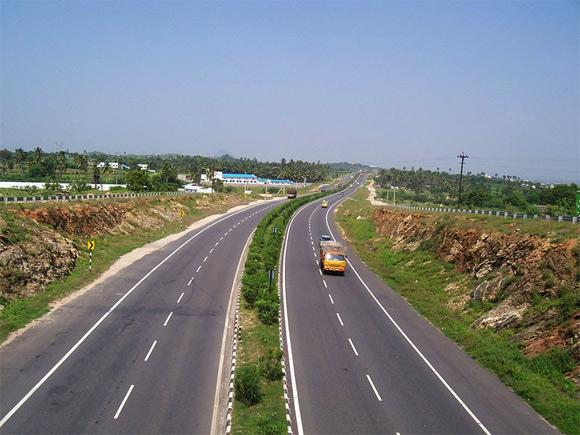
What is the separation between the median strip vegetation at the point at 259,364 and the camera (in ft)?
50.6

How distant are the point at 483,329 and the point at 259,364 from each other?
13.0 m

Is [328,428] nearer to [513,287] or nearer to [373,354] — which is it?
[373,354]

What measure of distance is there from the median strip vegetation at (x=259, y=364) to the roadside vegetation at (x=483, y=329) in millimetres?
9381

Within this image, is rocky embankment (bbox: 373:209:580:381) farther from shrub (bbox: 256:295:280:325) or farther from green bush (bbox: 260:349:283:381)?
green bush (bbox: 260:349:283:381)

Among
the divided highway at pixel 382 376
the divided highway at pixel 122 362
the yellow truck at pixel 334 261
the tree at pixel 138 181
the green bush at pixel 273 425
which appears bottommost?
the divided highway at pixel 122 362

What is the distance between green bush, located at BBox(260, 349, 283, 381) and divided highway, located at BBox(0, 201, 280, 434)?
1.97 metres

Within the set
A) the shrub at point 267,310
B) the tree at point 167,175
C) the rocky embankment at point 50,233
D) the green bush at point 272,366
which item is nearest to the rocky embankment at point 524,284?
the shrub at point 267,310

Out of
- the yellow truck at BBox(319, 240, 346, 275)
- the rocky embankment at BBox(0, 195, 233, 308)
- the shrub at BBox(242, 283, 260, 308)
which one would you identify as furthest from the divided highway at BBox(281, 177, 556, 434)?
the rocky embankment at BBox(0, 195, 233, 308)

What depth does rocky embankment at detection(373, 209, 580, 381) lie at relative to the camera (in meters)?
22.5

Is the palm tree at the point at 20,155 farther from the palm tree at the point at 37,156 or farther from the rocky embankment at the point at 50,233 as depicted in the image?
the rocky embankment at the point at 50,233

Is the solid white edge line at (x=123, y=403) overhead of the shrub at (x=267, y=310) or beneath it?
beneath

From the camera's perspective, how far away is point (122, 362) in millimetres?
20000

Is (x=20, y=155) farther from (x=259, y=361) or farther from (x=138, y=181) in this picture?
(x=259, y=361)

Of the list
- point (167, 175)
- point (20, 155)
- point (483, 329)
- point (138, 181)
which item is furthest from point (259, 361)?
point (20, 155)
